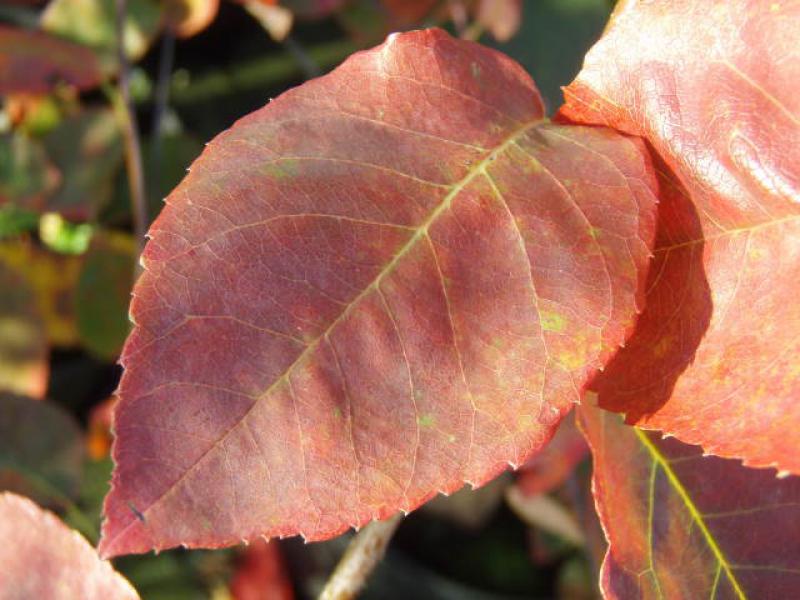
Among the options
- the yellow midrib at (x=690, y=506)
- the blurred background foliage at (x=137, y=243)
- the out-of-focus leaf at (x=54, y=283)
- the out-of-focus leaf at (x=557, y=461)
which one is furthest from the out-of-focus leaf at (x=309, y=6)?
the yellow midrib at (x=690, y=506)

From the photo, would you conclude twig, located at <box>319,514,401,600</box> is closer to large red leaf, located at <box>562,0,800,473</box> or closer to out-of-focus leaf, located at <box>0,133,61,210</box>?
large red leaf, located at <box>562,0,800,473</box>

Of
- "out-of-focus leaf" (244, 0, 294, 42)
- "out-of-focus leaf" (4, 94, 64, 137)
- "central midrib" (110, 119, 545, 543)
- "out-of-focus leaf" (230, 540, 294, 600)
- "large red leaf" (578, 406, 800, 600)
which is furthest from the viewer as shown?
"out-of-focus leaf" (230, 540, 294, 600)

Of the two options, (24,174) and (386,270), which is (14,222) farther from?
(386,270)

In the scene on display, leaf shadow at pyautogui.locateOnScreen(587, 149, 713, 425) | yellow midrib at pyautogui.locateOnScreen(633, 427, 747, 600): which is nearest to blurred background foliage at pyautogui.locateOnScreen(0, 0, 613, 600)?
yellow midrib at pyautogui.locateOnScreen(633, 427, 747, 600)

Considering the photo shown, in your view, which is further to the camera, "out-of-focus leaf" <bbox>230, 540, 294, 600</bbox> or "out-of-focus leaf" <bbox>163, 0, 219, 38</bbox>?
"out-of-focus leaf" <bbox>230, 540, 294, 600</bbox>

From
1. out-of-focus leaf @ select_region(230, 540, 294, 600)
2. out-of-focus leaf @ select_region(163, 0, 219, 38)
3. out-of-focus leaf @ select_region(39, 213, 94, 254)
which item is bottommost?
out-of-focus leaf @ select_region(230, 540, 294, 600)

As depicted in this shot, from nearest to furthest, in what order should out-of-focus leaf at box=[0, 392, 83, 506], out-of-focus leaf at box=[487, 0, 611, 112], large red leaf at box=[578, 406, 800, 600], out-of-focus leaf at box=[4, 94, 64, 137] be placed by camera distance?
large red leaf at box=[578, 406, 800, 600], out-of-focus leaf at box=[0, 392, 83, 506], out-of-focus leaf at box=[4, 94, 64, 137], out-of-focus leaf at box=[487, 0, 611, 112]

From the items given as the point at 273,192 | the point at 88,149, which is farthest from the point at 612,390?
the point at 88,149

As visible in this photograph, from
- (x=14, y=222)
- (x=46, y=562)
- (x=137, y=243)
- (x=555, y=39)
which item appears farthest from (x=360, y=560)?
(x=555, y=39)
